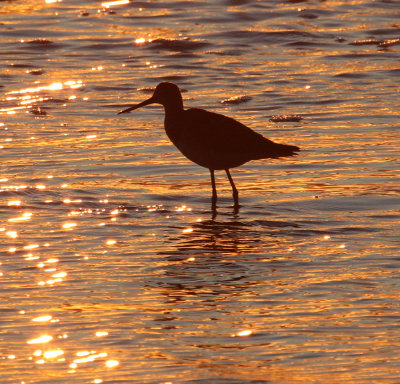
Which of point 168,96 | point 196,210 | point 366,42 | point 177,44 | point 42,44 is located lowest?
point 196,210

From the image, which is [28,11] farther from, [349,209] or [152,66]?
[349,209]

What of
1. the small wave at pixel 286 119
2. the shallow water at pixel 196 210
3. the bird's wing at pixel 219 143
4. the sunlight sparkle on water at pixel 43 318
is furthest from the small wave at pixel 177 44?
the sunlight sparkle on water at pixel 43 318

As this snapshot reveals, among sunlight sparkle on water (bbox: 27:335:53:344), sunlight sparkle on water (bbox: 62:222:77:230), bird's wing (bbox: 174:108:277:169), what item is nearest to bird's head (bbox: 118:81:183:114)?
bird's wing (bbox: 174:108:277:169)

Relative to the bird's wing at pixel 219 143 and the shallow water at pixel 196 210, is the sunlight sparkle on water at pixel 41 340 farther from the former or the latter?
the bird's wing at pixel 219 143

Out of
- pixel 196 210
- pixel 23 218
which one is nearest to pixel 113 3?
pixel 196 210

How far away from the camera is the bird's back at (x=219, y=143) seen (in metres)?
11.4

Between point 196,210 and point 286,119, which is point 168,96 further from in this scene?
point 286,119

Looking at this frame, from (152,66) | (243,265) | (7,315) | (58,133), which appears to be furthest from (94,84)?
(7,315)

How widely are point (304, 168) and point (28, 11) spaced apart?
10140 millimetres

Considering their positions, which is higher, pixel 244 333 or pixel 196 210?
pixel 244 333

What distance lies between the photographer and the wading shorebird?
11.4m

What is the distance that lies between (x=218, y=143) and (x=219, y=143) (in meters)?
0.01

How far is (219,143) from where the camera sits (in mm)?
11469

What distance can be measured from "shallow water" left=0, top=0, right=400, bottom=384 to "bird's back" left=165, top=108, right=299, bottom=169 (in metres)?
0.30
